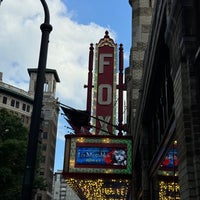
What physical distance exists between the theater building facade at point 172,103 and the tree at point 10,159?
1602cm

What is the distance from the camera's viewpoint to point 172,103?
26.2ft

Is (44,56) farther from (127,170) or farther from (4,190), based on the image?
(4,190)

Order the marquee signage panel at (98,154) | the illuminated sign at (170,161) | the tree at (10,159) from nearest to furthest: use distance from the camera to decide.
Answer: the illuminated sign at (170,161) < the marquee signage panel at (98,154) < the tree at (10,159)

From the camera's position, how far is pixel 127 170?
1683 centimetres

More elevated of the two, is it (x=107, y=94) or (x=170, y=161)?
(x=107, y=94)

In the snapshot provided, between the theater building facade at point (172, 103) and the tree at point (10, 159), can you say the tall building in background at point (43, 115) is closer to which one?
the tree at point (10, 159)

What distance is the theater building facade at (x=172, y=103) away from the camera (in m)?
5.21

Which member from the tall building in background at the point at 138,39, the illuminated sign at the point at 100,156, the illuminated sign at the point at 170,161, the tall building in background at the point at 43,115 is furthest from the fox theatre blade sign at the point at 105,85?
the tall building in background at the point at 43,115

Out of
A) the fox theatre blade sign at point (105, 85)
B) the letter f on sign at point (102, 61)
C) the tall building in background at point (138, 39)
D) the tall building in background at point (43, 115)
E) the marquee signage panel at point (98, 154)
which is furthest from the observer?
the tall building in background at point (43, 115)

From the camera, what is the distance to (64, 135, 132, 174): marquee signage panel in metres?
16.7

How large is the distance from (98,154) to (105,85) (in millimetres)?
8640

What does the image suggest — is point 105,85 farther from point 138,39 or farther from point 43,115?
point 43,115

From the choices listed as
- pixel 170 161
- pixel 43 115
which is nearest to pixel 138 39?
pixel 170 161

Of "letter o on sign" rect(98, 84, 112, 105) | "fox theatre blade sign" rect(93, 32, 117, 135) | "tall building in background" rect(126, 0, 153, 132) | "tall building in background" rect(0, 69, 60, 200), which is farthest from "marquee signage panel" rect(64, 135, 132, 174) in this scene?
"tall building in background" rect(0, 69, 60, 200)
